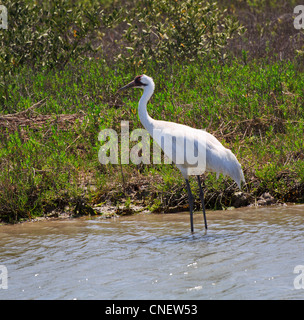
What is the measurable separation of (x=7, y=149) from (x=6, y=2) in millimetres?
3762

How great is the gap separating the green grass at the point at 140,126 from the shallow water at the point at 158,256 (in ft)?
1.29

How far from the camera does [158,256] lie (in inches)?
220

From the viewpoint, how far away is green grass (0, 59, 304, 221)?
751 centimetres

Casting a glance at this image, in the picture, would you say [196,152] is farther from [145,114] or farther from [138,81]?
[138,81]

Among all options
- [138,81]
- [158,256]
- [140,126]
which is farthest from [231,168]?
[140,126]

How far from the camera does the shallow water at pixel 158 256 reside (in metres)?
4.61

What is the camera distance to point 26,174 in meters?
7.50

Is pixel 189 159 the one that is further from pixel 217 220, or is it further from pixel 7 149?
pixel 7 149

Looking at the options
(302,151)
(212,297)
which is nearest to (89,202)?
(302,151)

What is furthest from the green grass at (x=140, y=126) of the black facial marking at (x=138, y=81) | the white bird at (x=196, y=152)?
the black facial marking at (x=138, y=81)

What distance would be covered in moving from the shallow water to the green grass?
393mm

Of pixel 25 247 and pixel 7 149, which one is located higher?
pixel 7 149

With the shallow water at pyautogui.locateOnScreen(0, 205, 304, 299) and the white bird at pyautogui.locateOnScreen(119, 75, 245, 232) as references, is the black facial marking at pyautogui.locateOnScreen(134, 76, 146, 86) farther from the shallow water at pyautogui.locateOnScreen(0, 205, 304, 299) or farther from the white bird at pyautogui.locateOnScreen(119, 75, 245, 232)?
the shallow water at pyautogui.locateOnScreen(0, 205, 304, 299)

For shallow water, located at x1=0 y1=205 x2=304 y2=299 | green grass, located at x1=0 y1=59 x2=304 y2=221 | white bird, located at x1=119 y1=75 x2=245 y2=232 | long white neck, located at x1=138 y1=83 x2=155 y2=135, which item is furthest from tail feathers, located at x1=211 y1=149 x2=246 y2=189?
long white neck, located at x1=138 y1=83 x2=155 y2=135
